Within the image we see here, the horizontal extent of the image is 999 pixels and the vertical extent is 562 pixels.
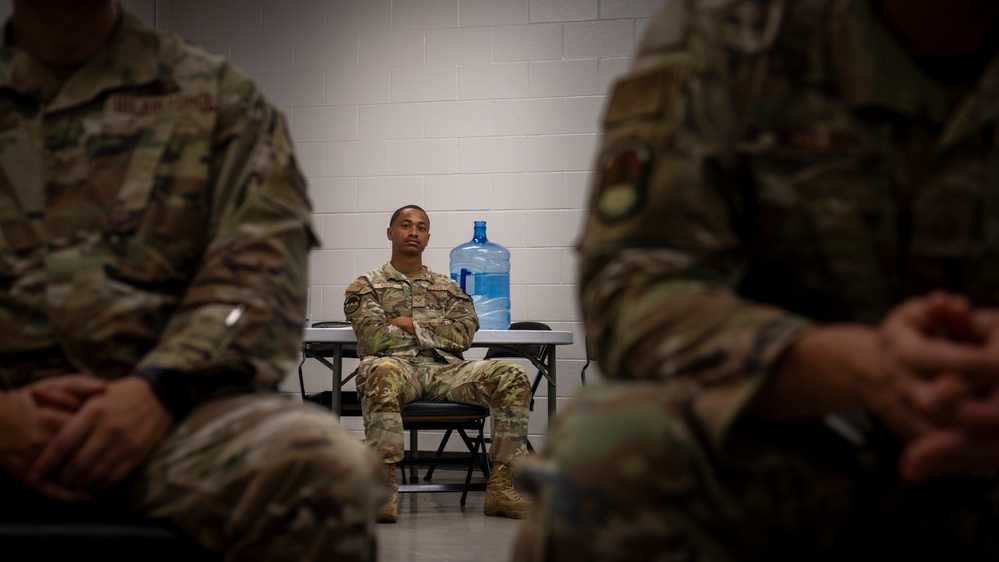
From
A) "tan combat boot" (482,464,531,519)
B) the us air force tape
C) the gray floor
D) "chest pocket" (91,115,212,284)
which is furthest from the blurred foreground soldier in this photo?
the us air force tape

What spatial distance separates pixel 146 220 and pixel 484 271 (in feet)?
15.1

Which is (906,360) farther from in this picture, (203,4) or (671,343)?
(203,4)

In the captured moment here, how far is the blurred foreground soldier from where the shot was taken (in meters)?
4.08

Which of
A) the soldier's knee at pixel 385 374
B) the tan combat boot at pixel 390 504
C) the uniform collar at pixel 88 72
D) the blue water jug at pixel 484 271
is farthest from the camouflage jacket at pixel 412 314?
the uniform collar at pixel 88 72

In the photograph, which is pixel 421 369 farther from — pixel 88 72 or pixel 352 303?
pixel 88 72

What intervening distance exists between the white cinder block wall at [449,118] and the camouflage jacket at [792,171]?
494cm

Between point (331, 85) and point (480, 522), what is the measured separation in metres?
3.25

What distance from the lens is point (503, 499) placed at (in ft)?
13.3

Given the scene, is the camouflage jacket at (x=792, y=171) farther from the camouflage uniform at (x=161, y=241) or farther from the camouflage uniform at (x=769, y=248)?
the camouflage uniform at (x=161, y=241)

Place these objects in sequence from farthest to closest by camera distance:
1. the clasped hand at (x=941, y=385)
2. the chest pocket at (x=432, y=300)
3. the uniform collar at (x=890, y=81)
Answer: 1. the chest pocket at (x=432, y=300)
2. the uniform collar at (x=890, y=81)
3. the clasped hand at (x=941, y=385)

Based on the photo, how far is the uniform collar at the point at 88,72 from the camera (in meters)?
1.18

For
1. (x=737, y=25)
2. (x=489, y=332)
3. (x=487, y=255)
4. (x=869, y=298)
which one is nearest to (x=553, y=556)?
(x=869, y=298)

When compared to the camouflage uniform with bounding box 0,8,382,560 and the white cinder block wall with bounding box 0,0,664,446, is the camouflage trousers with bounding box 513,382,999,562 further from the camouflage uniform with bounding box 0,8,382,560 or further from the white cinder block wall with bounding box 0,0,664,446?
the white cinder block wall with bounding box 0,0,664,446

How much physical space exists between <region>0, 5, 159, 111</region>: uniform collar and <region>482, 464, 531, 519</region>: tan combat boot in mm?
3084
